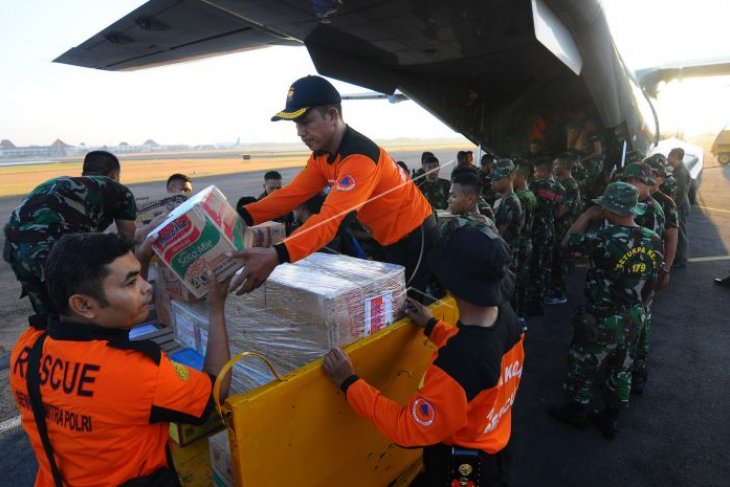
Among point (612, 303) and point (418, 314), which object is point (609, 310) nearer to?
point (612, 303)

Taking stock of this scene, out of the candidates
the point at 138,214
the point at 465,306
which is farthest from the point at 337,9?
the point at 465,306

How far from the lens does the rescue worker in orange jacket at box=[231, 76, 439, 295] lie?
2082mm

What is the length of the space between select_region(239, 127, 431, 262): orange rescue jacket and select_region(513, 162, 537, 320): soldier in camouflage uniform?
3040 millimetres

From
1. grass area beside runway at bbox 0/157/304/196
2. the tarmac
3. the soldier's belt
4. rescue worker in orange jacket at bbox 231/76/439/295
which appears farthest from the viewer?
grass area beside runway at bbox 0/157/304/196

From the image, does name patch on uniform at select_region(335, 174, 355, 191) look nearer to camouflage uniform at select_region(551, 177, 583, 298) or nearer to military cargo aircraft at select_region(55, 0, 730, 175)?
military cargo aircraft at select_region(55, 0, 730, 175)

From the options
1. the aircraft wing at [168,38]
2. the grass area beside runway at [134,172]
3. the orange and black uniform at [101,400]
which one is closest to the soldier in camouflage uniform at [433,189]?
the aircraft wing at [168,38]

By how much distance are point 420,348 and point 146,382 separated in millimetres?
1542

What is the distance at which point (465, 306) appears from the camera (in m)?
1.74

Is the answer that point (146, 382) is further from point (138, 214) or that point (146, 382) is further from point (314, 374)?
point (138, 214)

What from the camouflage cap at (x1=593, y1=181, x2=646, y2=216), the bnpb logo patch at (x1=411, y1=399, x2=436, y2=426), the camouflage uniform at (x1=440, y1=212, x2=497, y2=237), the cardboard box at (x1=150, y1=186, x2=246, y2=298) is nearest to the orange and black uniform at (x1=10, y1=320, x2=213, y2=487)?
the cardboard box at (x1=150, y1=186, x2=246, y2=298)

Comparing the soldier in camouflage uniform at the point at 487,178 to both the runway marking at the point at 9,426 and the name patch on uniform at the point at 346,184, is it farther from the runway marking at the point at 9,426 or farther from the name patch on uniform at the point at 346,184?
the runway marking at the point at 9,426

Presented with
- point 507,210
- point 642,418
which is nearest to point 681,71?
point 507,210

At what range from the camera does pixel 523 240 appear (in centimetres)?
559

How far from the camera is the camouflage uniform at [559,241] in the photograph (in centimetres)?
643
